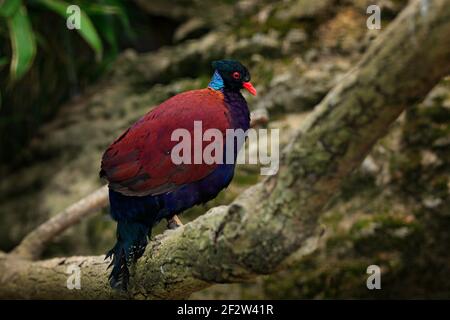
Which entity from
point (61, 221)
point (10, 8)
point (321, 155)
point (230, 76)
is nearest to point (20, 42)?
point (10, 8)

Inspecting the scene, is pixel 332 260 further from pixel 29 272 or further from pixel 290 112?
pixel 29 272

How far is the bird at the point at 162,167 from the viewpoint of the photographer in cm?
154

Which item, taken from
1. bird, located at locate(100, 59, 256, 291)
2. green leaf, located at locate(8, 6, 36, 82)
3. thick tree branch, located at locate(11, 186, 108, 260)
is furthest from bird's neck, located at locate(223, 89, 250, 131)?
green leaf, located at locate(8, 6, 36, 82)

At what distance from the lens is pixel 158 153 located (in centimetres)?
155

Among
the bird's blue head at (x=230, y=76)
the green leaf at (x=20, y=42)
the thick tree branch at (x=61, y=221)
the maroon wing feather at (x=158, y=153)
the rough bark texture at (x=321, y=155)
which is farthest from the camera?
the green leaf at (x=20, y=42)

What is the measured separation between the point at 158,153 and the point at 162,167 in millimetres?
32

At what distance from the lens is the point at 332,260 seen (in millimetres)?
2621

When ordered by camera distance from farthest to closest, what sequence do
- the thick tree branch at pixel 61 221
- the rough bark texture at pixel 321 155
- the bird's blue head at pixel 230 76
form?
1. the thick tree branch at pixel 61 221
2. the bird's blue head at pixel 230 76
3. the rough bark texture at pixel 321 155

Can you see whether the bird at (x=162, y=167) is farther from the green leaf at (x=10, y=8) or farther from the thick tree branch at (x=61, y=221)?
the green leaf at (x=10, y=8)

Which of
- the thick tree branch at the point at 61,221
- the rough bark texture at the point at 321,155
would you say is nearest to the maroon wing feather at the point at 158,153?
the rough bark texture at the point at 321,155

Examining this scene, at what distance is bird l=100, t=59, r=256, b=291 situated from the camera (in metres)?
1.54

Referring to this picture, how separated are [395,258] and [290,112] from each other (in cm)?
76

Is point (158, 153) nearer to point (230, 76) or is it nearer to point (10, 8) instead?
point (230, 76)

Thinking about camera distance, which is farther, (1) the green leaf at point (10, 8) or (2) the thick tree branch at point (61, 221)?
(1) the green leaf at point (10, 8)
